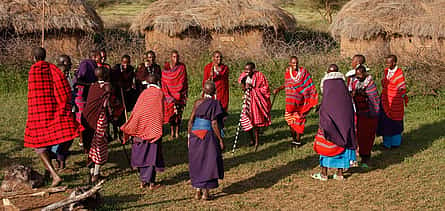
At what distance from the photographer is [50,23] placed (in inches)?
692

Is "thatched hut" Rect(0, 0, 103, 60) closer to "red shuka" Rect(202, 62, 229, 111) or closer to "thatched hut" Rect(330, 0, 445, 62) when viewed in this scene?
"thatched hut" Rect(330, 0, 445, 62)

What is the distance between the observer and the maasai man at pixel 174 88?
9.64 metres

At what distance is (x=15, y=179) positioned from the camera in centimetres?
619

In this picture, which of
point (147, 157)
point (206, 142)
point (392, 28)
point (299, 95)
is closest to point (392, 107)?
point (299, 95)

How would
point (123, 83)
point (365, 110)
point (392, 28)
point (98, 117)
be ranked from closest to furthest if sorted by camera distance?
point (98, 117) < point (365, 110) < point (123, 83) < point (392, 28)

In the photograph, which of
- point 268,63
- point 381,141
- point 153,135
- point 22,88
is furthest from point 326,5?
point 153,135

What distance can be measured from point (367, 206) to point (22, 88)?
1248 centimetres

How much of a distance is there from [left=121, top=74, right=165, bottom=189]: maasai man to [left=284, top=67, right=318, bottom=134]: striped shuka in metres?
2.86

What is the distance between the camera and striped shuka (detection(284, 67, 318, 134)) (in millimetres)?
8664

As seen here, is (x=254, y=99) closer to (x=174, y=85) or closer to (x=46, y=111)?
(x=174, y=85)

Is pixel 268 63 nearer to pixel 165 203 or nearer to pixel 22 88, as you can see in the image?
pixel 22 88

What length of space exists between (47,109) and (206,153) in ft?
7.36

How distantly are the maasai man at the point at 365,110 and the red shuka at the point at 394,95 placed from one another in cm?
105

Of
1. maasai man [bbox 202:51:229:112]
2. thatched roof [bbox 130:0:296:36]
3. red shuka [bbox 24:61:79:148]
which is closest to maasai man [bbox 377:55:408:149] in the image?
maasai man [bbox 202:51:229:112]
